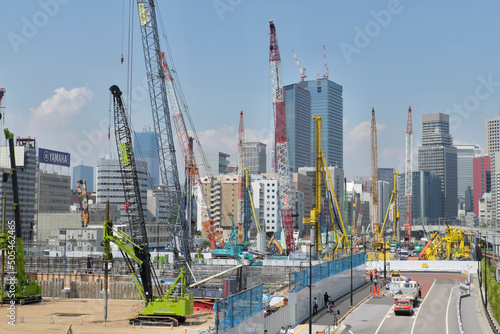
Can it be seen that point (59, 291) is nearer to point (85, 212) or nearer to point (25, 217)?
point (85, 212)

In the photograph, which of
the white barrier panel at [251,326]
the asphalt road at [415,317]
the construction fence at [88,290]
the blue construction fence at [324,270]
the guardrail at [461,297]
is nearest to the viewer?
the white barrier panel at [251,326]

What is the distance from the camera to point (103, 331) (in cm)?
5203

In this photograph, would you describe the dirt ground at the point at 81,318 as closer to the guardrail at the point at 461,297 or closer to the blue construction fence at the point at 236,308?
the blue construction fence at the point at 236,308

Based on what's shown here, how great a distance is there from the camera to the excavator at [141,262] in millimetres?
56031

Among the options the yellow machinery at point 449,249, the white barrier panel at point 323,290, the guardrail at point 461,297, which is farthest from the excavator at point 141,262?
the yellow machinery at point 449,249

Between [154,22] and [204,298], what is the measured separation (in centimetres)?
3796

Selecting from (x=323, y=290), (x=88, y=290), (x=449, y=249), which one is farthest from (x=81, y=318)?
(x=449, y=249)

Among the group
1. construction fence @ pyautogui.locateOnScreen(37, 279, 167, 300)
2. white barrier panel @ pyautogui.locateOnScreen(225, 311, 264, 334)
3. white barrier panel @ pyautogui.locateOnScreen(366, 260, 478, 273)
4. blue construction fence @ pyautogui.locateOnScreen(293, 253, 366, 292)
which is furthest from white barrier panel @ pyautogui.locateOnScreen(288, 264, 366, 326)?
construction fence @ pyautogui.locateOnScreen(37, 279, 167, 300)

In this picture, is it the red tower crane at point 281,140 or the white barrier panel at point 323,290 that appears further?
the red tower crane at point 281,140

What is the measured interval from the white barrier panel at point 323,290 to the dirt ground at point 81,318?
327 inches

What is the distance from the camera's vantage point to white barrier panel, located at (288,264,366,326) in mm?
52475

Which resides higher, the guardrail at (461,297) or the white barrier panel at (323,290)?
the white barrier panel at (323,290)

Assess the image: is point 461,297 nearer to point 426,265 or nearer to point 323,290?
point 323,290

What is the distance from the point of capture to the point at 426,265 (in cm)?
10288
